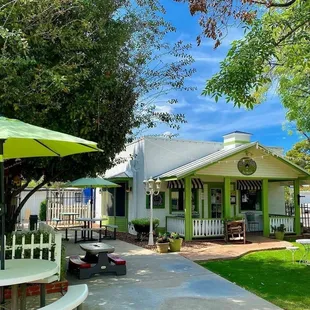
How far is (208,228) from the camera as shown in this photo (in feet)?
49.5

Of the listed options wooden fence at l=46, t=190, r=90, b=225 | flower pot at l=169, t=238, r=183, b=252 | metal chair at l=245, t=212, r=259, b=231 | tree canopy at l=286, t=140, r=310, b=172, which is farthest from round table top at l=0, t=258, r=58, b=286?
tree canopy at l=286, t=140, r=310, b=172

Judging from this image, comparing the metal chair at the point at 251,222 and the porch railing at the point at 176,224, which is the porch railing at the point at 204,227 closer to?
the porch railing at the point at 176,224

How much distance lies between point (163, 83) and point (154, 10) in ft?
6.23

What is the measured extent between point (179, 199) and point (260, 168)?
4.12 metres

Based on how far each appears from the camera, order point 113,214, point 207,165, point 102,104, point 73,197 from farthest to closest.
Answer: point 73,197
point 113,214
point 207,165
point 102,104

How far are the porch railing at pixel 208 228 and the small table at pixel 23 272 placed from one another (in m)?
10.3

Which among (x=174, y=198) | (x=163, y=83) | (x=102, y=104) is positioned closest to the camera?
(x=102, y=104)

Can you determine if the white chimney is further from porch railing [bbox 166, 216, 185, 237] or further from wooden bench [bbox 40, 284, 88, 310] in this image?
wooden bench [bbox 40, 284, 88, 310]

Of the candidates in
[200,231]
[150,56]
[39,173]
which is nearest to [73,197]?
[200,231]

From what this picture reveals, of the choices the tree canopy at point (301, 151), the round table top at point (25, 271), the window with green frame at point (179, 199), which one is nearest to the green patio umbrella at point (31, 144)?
the round table top at point (25, 271)

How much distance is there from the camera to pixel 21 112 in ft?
22.4

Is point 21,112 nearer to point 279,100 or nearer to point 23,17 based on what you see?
point 23,17

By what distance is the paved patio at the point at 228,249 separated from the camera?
35.9ft

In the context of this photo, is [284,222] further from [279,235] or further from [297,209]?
[279,235]
